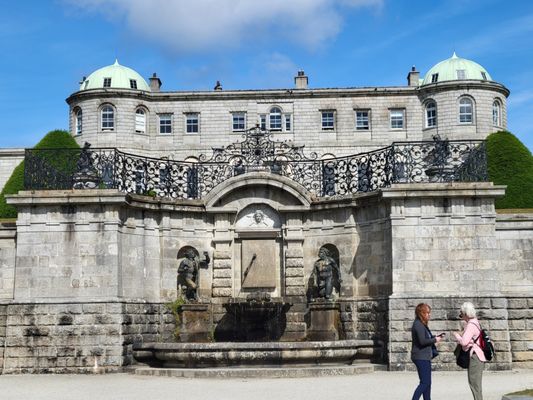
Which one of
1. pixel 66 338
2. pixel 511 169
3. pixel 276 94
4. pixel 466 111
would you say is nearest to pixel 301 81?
pixel 276 94

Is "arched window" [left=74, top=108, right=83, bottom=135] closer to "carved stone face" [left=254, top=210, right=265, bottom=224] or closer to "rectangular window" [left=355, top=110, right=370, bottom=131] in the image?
"rectangular window" [left=355, top=110, right=370, bottom=131]

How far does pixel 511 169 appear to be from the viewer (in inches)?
1120

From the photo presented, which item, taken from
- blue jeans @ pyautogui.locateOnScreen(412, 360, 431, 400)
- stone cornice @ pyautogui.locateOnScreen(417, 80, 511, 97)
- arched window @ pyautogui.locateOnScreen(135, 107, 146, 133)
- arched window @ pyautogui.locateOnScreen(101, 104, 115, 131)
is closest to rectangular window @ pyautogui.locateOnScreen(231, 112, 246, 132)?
arched window @ pyautogui.locateOnScreen(135, 107, 146, 133)

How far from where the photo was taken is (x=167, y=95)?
6438 centimetres

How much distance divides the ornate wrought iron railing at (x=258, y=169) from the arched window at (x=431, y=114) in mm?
42458

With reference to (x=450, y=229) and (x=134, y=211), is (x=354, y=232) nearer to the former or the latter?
(x=450, y=229)

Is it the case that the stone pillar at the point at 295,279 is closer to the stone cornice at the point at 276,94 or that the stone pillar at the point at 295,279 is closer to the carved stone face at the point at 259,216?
the carved stone face at the point at 259,216

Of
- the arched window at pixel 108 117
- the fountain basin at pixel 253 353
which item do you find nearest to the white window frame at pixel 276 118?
the arched window at pixel 108 117

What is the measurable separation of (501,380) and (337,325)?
200 inches

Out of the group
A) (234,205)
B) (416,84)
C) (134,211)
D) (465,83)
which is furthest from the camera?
(416,84)

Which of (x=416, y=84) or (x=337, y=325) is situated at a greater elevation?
(x=416, y=84)

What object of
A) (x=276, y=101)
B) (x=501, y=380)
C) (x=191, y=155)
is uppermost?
(x=276, y=101)

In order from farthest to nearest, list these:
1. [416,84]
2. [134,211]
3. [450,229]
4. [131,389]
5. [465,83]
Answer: [416,84], [465,83], [134,211], [450,229], [131,389]

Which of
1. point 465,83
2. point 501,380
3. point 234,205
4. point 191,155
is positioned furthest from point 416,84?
point 501,380
